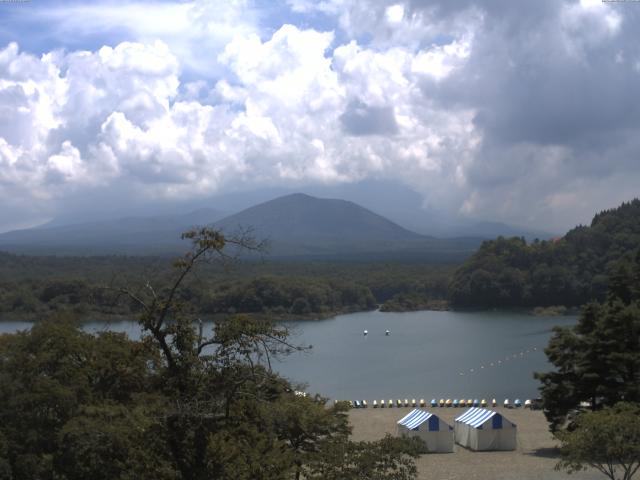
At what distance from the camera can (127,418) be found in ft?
21.9

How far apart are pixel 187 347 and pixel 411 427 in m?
11.4

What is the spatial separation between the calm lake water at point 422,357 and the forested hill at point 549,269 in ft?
17.2

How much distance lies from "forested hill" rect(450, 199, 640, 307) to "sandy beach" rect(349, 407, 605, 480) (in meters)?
38.6

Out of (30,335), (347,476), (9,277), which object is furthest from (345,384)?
(9,277)

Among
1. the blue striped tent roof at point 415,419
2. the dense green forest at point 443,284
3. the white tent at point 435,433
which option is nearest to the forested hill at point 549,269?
the dense green forest at point 443,284

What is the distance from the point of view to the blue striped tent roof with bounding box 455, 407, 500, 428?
645 inches

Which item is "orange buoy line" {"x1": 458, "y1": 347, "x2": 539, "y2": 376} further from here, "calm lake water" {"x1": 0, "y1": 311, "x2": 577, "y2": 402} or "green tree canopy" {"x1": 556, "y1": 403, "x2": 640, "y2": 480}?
"green tree canopy" {"x1": 556, "y1": 403, "x2": 640, "y2": 480}

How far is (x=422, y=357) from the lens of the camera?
3544cm

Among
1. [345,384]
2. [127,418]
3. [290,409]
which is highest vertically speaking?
[127,418]

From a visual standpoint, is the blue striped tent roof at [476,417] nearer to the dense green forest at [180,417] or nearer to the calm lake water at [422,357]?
the calm lake water at [422,357]

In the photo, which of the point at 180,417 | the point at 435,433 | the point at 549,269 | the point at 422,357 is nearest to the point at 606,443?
the point at 435,433

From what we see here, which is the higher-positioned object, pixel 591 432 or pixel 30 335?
pixel 30 335

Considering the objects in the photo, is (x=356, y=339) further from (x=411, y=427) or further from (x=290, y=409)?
(x=290, y=409)

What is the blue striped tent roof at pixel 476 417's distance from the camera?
53.8ft
